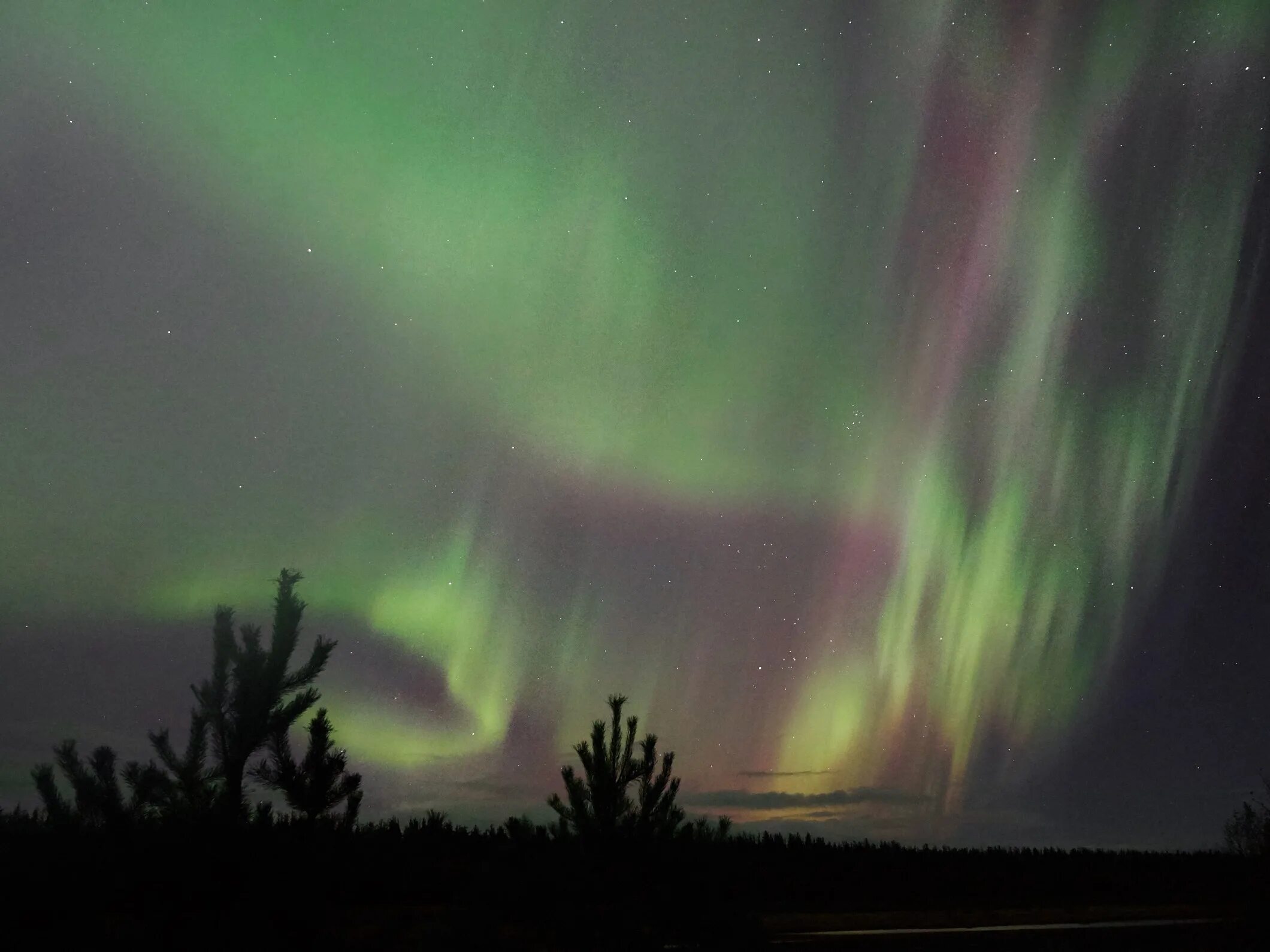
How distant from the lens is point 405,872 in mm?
19828

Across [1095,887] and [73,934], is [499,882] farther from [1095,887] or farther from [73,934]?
[1095,887]

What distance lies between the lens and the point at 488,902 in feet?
55.7

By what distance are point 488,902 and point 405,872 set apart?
351 cm

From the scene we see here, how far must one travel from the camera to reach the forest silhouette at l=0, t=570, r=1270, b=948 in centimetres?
1477

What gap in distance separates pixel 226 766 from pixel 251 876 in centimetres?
712

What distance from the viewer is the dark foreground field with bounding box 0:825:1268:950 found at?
14.2m

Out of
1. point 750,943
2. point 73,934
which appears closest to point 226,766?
point 73,934

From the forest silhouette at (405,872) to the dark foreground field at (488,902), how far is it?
54 millimetres

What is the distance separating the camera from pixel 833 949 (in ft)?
51.2

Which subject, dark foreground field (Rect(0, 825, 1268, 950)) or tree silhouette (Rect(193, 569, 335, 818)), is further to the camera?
tree silhouette (Rect(193, 569, 335, 818))

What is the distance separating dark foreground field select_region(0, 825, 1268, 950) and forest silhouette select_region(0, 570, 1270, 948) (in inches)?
2.1

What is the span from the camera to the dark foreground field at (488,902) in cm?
1420

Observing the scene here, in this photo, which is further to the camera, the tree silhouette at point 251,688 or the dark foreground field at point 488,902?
the tree silhouette at point 251,688

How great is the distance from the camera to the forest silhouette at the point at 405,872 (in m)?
14.8
